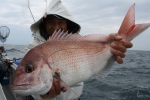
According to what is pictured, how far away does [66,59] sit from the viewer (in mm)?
1958

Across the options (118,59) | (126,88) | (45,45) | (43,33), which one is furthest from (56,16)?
(126,88)

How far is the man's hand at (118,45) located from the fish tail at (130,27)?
0.20 feet

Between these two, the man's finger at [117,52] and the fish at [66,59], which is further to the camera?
the man's finger at [117,52]

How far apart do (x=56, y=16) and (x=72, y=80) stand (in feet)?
4.76

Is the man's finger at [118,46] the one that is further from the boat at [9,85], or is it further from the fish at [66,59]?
the boat at [9,85]

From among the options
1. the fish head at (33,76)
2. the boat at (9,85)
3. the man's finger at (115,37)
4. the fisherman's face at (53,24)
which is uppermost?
the fisherman's face at (53,24)

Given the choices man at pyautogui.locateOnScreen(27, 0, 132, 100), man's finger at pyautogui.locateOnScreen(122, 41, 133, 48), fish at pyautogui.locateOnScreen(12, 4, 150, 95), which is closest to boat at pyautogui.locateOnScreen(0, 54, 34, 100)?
man at pyautogui.locateOnScreen(27, 0, 132, 100)

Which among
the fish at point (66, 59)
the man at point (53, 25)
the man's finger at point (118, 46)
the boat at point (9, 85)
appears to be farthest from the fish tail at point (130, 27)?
the boat at point (9, 85)

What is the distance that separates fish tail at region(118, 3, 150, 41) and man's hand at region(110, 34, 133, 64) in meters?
0.06

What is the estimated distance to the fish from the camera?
5.80ft

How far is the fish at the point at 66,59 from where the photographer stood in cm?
177

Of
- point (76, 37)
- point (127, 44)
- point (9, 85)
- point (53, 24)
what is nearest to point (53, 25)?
point (53, 24)

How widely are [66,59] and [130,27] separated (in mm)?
896

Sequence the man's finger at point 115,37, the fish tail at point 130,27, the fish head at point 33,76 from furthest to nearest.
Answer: the man's finger at point 115,37 → the fish tail at point 130,27 → the fish head at point 33,76
